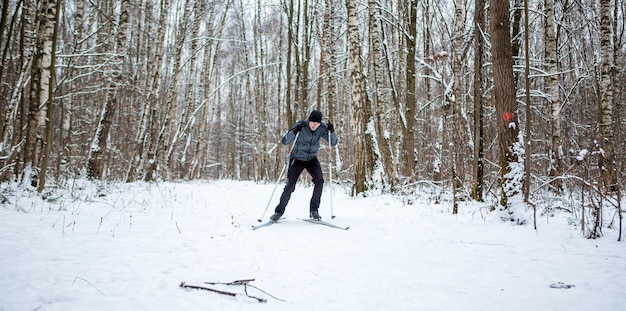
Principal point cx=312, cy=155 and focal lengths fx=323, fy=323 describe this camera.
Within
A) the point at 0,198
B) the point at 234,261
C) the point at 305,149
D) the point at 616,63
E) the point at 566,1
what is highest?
the point at 566,1

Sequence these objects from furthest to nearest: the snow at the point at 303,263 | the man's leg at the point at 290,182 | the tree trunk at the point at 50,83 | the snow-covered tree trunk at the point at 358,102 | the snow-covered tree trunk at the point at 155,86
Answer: the snow-covered tree trunk at the point at 155,86 → the snow-covered tree trunk at the point at 358,102 → the tree trunk at the point at 50,83 → the man's leg at the point at 290,182 → the snow at the point at 303,263

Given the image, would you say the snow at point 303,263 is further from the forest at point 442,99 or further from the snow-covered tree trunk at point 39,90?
the snow-covered tree trunk at point 39,90

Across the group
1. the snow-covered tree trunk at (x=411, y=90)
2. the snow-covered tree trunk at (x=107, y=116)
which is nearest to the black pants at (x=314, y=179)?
the snow-covered tree trunk at (x=411, y=90)

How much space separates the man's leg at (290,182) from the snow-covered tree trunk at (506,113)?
324 cm

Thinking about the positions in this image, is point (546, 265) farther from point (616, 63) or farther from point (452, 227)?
point (616, 63)

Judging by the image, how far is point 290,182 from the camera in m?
5.59

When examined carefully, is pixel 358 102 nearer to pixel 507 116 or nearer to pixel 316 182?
pixel 316 182

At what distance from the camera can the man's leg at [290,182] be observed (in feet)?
17.9

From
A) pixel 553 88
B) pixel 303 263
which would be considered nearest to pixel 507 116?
pixel 303 263

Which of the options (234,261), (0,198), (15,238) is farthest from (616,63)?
(0,198)

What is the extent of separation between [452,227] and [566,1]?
29.3ft

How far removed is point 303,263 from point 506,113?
13.0 feet

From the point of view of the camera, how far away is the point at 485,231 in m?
4.52

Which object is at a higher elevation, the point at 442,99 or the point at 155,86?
the point at 155,86
